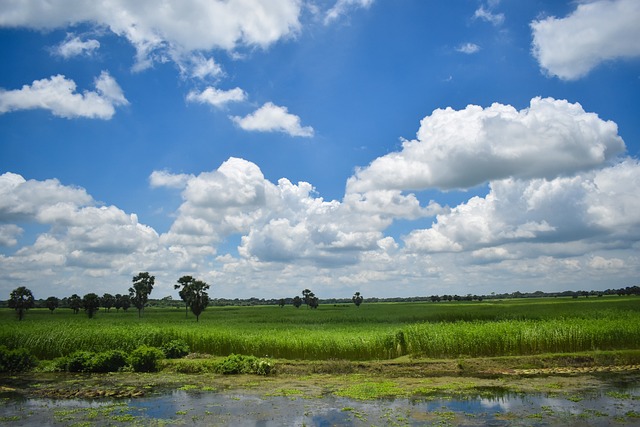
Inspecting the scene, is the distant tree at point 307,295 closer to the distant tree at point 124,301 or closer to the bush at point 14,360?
the distant tree at point 124,301

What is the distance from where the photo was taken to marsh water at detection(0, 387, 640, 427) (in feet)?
46.7

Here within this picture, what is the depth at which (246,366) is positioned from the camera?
80.6ft

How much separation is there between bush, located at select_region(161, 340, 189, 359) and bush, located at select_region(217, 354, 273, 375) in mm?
5535

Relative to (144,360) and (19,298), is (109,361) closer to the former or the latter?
(144,360)

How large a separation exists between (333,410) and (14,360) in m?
20.4

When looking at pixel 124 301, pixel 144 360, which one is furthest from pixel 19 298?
pixel 144 360

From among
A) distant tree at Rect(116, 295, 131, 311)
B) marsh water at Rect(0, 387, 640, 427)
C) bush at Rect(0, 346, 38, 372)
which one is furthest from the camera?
distant tree at Rect(116, 295, 131, 311)

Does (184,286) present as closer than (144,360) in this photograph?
No

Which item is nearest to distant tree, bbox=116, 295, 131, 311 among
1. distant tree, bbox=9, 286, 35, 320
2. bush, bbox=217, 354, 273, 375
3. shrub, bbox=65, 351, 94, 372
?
distant tree, bbox=9, 286, 35, 320

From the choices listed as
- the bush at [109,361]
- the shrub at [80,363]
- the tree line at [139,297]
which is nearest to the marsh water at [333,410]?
the bush at [109,361]

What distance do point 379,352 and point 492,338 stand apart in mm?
6747

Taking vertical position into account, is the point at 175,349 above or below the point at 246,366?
above

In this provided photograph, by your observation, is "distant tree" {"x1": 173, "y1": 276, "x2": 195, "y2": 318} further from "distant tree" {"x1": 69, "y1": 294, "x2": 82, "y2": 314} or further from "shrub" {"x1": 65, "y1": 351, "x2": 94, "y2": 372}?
"shrub" {"x1": 65, "y1": 351, "x2": 94, "y2": 372}

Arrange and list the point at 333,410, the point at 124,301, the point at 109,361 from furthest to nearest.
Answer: the point at 124,301 → the point at 109,361 → the point at 333,410
